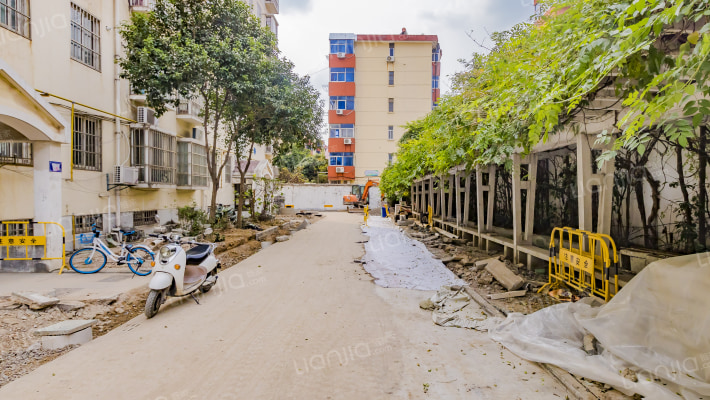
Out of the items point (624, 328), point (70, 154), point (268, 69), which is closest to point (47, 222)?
point (70, 154)

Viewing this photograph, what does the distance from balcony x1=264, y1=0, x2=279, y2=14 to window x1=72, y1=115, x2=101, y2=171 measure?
22.5 meters

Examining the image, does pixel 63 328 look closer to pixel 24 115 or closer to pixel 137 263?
pixel 137 263

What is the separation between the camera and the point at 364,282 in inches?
307

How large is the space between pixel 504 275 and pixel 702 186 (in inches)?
122

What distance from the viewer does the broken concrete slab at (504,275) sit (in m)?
6.26

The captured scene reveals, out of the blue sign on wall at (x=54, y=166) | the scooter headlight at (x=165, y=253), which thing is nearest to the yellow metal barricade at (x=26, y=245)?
the blue sign on wall at (x=54, y=166)

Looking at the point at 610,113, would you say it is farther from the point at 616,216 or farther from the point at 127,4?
the point at 127,4

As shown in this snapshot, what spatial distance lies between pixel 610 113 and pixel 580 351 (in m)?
3.22

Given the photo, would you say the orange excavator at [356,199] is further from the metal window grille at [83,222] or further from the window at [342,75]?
the metal window grille at [83,222]

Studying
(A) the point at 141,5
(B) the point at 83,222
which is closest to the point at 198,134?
(A) the point at 141,5

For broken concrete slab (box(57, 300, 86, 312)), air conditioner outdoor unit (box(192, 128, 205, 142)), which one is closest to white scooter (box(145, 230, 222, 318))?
broken concrete slab (box(57, 300, 86, 312))

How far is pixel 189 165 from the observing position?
16578 mm

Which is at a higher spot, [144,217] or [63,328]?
[144,217]

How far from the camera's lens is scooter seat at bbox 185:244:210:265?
6783 millimetres
